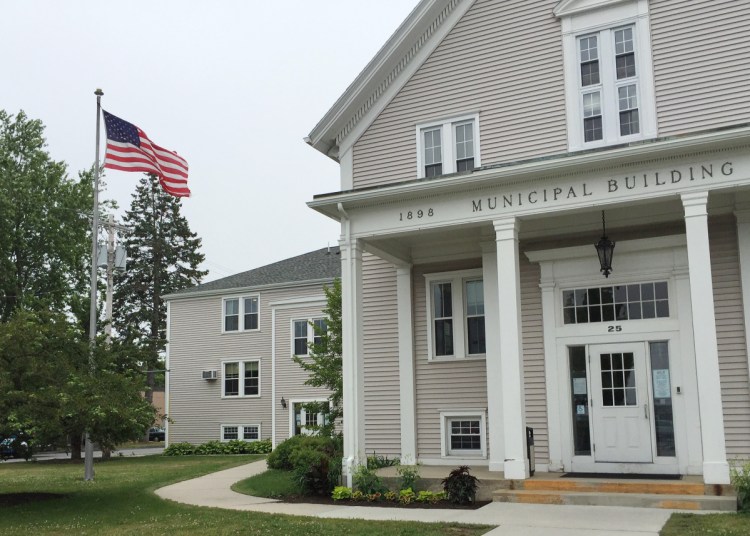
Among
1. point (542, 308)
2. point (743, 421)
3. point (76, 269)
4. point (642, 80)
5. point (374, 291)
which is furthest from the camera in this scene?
point (76, 269)

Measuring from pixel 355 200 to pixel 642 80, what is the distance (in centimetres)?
549

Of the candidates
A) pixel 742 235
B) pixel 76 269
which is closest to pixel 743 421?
pixel 742 235

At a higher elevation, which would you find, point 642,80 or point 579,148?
point 642,80

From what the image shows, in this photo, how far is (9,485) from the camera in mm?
19031

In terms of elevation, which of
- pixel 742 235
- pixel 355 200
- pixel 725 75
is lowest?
pixel 742 235

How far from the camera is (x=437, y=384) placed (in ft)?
51.2

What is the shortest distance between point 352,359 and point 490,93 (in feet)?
18.8

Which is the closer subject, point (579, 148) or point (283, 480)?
point (579, 148)

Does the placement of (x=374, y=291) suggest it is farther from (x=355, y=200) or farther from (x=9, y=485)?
(x=9, y=485)

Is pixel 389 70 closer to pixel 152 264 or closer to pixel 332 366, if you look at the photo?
pixel 332 366

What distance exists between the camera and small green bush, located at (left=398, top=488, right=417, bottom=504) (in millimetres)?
12891

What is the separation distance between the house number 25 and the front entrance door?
3.82 metres

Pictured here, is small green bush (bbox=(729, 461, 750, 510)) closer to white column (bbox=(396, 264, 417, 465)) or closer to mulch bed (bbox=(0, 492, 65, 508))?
white column (bbox=(396, 264, 417, 465))

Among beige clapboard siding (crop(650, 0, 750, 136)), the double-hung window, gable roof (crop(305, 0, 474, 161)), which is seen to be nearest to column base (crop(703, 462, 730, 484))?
beige clapboard siding (crop(650, 0, 750, 136))
